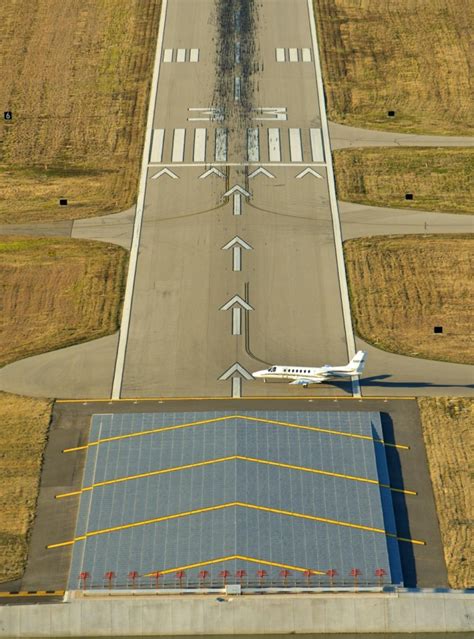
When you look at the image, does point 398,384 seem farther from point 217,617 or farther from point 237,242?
point 217,617

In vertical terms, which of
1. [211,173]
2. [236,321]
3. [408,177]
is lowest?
[236,321]

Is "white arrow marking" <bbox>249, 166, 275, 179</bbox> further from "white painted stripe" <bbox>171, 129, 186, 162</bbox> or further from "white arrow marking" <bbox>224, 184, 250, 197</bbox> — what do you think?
"white painted stripe" <bbox>171, 129, 186, 162</bbox>

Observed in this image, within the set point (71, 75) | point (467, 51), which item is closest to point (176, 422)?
point (71, 75)

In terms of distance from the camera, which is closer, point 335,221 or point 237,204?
point 335,221

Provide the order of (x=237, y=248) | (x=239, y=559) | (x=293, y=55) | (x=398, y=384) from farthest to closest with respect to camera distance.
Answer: (x=293, y=55)
(x=237, y=248)
(x=398, y=384)
(x=239, y=559)

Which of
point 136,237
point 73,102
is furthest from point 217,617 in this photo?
point 73,102

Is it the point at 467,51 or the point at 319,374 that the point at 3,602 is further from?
the point at 467,51

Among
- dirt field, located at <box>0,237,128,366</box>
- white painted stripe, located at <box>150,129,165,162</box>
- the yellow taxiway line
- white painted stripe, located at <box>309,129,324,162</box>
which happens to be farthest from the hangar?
white painted stripe, located at <box>150,129,165,162</box>
